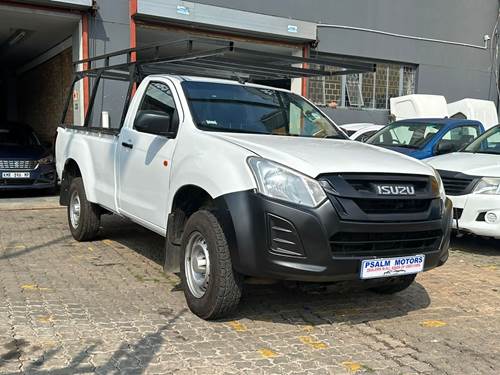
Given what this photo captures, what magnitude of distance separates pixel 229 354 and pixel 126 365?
26.5 inches

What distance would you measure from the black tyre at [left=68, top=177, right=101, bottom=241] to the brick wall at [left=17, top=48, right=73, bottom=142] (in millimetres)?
6605

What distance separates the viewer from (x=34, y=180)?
35.8 ft

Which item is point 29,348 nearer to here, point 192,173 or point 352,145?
point 192,173

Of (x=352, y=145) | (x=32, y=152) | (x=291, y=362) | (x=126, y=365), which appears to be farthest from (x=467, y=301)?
(x=32, y=152)

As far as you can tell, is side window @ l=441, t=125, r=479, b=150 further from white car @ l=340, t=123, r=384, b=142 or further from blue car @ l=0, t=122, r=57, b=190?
blue car @ l=0, t=122, r=57, b=190

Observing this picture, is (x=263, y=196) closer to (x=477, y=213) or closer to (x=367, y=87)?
(x=477, y=213)

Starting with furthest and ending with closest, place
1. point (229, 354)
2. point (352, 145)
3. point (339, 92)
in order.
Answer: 1. point (339, 92)
2. point (352, 145)
3. point (229, 354)

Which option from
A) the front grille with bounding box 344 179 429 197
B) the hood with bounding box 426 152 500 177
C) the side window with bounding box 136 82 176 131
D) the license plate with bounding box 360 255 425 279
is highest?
the side window with bounding box 136 82 176 131

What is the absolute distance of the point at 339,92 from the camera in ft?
53.7

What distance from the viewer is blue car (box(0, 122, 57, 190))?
10.6 meters

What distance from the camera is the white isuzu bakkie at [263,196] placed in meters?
3.76

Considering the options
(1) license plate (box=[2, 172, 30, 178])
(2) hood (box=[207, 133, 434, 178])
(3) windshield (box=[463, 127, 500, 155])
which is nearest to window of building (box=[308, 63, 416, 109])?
(3) windshield (box=[463, 127, 500, 155])

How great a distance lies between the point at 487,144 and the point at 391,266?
16.1ft

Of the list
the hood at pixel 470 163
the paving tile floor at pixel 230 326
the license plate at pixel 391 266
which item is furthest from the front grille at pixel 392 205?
the hood at pixel 470 163
